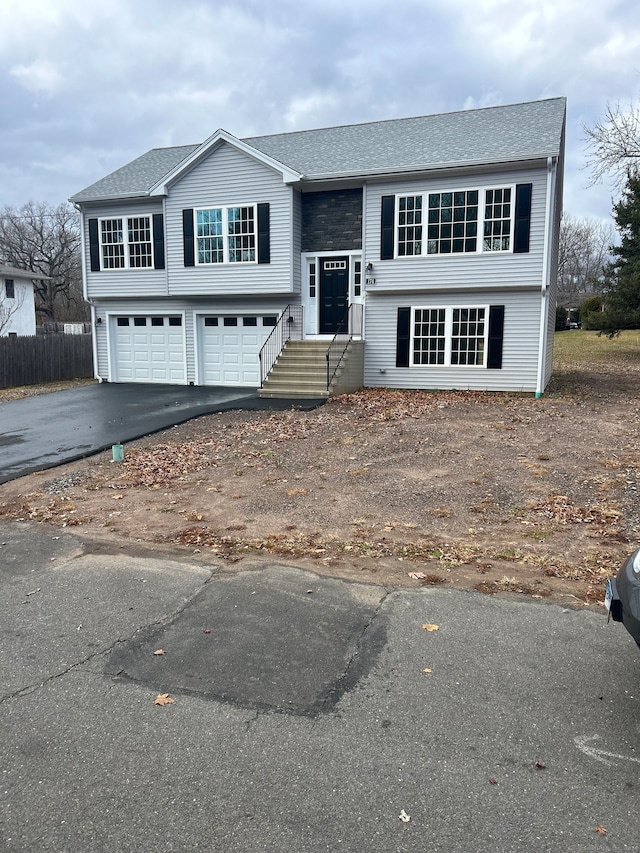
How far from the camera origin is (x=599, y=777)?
2.80 metres

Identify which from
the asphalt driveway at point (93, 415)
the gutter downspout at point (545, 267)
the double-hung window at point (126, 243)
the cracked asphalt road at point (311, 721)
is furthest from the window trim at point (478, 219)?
the cracked asphalt road at point (311, 721)

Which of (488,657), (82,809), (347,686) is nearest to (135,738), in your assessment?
(82,809)

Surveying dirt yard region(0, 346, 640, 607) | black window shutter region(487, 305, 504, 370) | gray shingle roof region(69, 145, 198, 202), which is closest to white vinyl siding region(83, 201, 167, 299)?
gray shingle roof region(69, 145, 198, 202)

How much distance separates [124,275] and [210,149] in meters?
4.85

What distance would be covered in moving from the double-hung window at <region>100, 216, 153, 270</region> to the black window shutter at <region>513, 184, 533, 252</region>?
10963 mm

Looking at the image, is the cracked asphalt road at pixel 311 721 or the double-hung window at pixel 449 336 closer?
the cracked asphalt road at pixel 311 721

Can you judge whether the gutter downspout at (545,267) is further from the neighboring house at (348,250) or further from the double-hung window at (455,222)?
the double-hung window at (455,222)

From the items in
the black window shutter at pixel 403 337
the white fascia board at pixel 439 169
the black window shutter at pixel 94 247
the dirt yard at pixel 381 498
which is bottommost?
the dirt yard at pixel 381 498

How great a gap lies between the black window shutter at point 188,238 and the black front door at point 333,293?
394 centimetres

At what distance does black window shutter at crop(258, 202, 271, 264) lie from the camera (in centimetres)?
1792

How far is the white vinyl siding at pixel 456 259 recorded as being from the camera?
15852 millimetres

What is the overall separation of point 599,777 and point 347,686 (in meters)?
1.33

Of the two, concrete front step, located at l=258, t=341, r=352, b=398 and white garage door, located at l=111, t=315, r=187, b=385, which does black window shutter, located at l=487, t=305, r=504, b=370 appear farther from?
white garage door, located at l=111, t=315, r=187, b=385

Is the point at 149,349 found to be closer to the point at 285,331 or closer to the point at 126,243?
the point at 126,243
